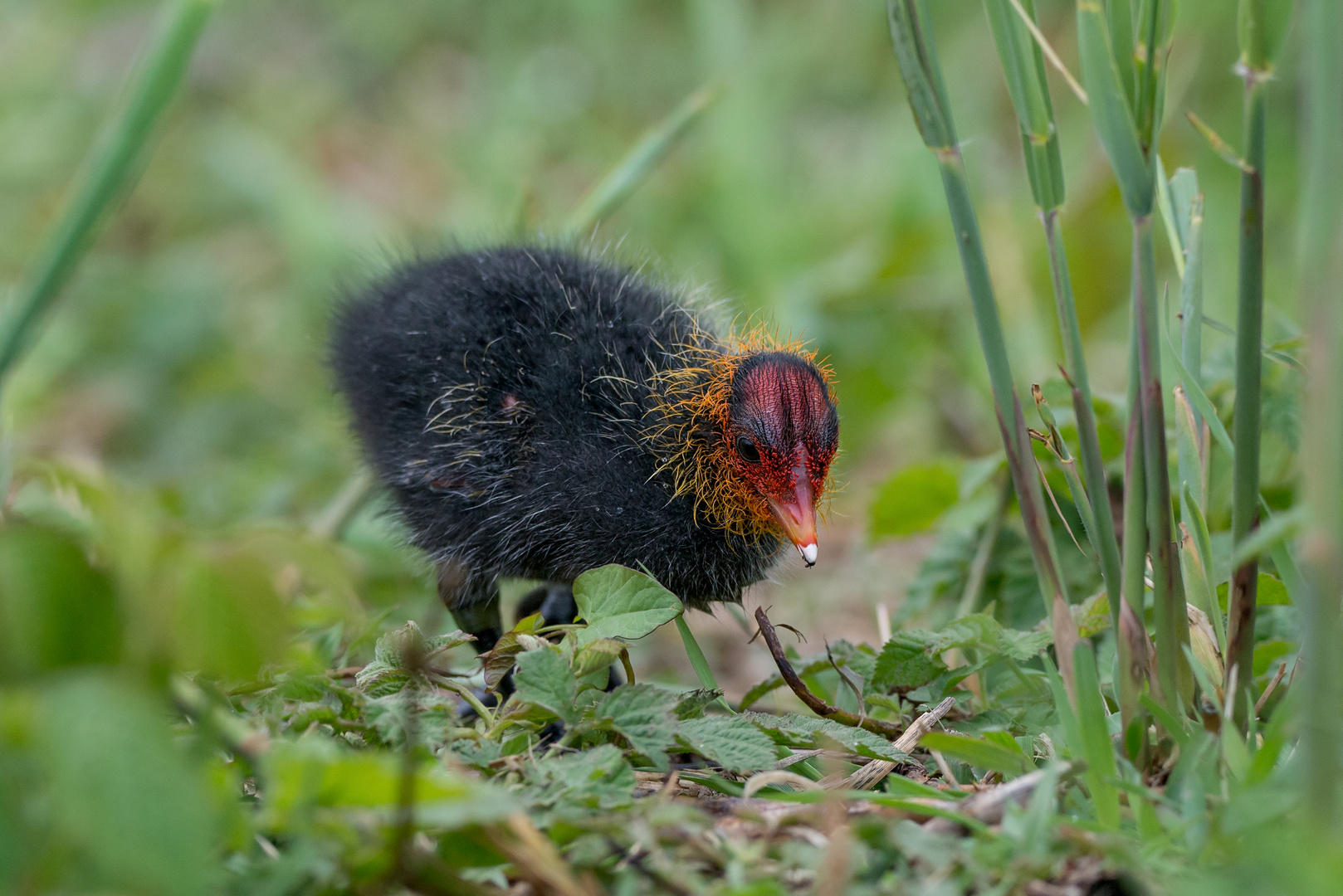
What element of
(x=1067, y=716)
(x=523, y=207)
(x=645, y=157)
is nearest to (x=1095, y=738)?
(x=1067, y=716)

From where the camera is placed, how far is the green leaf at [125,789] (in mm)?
1100

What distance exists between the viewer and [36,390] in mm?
4445

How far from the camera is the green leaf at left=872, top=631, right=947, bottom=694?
2.06 m

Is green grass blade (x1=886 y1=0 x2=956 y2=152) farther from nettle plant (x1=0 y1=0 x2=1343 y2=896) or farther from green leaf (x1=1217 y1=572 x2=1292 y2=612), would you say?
green leaf (x1=1217 y1=572 x2=1292 y2=612)

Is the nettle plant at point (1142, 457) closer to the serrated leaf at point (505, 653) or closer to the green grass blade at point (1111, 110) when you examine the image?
the green grass blade at point (1111, 110)

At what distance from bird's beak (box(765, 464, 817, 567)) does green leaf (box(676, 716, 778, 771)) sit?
20.7 inches

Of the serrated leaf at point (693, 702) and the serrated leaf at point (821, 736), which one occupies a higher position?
the serrated leaf at point (693, 702)

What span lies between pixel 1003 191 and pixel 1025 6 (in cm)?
440

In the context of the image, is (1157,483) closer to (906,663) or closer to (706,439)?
(906,663)

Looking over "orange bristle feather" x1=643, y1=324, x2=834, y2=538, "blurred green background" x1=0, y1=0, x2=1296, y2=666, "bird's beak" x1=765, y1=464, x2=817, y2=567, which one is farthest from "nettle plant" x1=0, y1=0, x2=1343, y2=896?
"blurred green background" x1=0, y1=0, x2=1296, y2=666

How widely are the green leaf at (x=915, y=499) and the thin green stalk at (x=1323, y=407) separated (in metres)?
1.68

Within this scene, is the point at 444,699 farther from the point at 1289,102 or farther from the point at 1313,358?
the point at 1289,102

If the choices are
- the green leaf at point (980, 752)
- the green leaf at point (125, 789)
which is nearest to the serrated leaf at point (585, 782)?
the green leaf at point (980, 752)

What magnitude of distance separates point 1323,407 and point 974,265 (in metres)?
0.60
